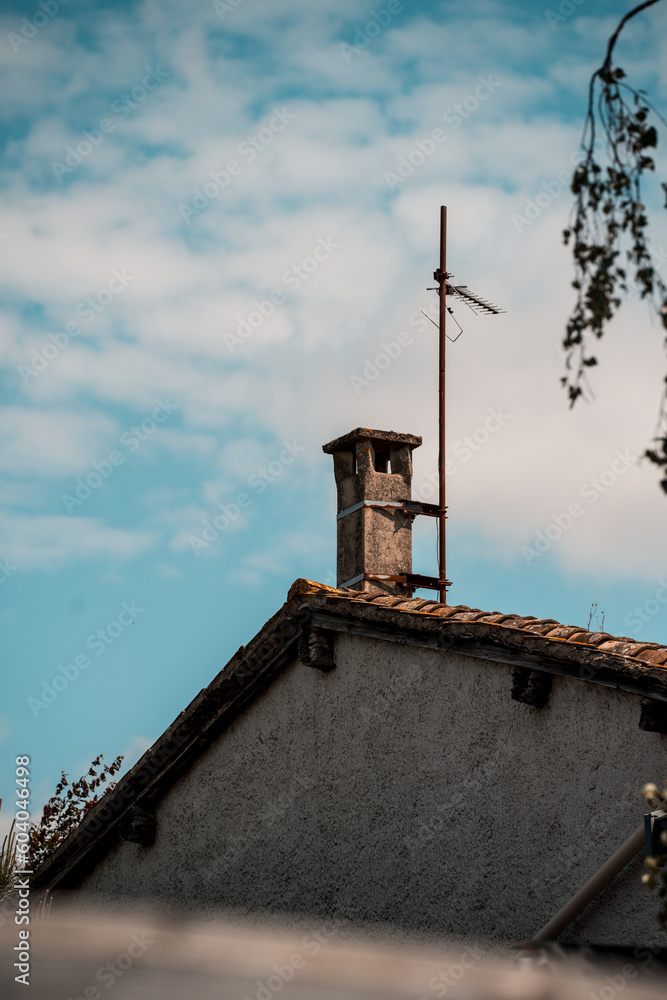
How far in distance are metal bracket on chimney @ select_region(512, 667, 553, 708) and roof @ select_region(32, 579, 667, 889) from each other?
16mm

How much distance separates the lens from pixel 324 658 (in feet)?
28.0

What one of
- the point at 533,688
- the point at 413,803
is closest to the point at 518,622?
the point at 533,688

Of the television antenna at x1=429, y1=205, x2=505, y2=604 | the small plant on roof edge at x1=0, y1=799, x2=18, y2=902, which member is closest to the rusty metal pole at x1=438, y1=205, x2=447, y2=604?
the television antenna at x1=429, y1=205, x2=505, y2=604

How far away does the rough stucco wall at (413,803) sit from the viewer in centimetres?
671

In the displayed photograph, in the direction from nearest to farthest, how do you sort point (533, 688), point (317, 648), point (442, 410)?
point (533, 688) < point (317, 648) < point (442, 410)

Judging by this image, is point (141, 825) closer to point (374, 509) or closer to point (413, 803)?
point (413, 803)

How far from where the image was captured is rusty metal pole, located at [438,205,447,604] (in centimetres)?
1052

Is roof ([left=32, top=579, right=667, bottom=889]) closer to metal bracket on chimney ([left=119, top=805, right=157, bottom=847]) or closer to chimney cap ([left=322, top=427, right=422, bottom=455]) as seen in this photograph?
metal bracket on chimney ([left=119, top=805, right=157, bottom=847])

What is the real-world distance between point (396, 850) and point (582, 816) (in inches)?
59.5

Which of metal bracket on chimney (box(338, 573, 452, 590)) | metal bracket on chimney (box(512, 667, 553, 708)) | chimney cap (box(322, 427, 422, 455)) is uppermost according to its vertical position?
chimney cap (box(322, 427, 422, 455))

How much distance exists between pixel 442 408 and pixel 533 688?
189 inches

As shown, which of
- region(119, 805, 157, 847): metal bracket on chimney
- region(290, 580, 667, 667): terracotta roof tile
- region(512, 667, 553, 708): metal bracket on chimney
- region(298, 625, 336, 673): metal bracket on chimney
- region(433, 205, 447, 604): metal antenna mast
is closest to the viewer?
region(290, 580, 667, 667): terracotta roof tile

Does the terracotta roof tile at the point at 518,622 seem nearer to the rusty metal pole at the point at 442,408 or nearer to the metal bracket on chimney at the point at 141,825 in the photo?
the rusty metal pole at the point at 442,408

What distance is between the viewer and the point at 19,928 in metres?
3.31
